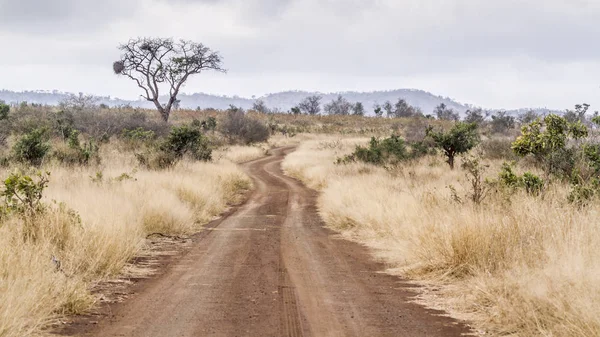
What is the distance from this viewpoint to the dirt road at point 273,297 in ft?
18.2

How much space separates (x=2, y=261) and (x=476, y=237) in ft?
20.1

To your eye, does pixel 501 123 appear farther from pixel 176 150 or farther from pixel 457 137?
pixel 176 150

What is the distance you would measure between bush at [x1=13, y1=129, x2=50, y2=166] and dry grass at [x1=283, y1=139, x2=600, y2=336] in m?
12.7

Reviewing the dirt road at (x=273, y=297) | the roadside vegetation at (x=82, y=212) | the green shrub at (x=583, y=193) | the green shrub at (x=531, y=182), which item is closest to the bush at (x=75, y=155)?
the roadside vegetation at (x=82, y=212)

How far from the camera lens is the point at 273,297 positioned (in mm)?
6801

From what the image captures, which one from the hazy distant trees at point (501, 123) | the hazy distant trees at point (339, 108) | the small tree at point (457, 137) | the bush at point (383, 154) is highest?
the hazy distant trees at point (339, 108)

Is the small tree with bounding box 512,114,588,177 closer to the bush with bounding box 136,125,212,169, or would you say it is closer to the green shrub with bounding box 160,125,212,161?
the bush with bounding box 136,125,212,169

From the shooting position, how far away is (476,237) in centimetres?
757

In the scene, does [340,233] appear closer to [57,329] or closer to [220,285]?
[220,285]

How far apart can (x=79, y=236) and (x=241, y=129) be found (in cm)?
5329

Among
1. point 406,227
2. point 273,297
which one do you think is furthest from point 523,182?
point 273,297

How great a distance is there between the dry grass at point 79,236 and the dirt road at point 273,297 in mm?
662

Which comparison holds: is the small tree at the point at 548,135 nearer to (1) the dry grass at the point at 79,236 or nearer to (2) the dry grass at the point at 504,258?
(2) the dry grass at the point at 504,258

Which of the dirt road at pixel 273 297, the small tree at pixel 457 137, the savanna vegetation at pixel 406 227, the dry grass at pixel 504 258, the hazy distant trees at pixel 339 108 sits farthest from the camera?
the hazy distant trees at pixel 339 108
